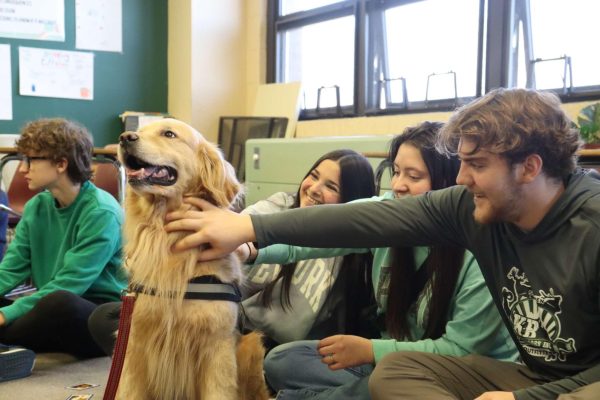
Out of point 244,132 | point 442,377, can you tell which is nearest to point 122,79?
point 244,132

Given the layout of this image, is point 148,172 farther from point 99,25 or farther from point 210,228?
point 99,25

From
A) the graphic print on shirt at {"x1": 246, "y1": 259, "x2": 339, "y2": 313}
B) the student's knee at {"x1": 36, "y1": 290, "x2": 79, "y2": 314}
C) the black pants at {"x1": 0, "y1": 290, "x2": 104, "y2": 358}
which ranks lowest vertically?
the black pants at {"x1": 0, "y1": 290, "x2": 104, "y2": 358}

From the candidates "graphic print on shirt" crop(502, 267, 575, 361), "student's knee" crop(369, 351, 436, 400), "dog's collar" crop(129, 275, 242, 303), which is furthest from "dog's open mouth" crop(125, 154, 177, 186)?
"graphic print on shirt" crop(502, 267, 575, 361)

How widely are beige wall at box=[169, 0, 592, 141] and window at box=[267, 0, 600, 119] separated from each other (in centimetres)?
20

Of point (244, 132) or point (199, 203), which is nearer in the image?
point (199, 203)

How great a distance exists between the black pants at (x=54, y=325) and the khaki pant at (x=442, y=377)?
142 centimetres

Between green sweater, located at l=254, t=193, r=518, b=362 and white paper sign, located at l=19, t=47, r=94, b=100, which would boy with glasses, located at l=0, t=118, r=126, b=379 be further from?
white paper sign, located at l=19, t=47, r=94, b=100

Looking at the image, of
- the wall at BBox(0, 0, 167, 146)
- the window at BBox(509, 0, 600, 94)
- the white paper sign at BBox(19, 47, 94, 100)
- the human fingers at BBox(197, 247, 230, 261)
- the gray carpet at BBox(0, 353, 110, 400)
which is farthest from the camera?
the wall at BBox(0, 0, 167, 146)

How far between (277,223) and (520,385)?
26.0 inches

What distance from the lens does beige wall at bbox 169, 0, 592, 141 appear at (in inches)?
227

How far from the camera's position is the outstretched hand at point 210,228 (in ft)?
4.88

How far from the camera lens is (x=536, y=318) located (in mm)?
1322

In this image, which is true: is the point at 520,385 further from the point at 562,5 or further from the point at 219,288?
the point at 562,5

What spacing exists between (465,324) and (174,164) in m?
0.86
